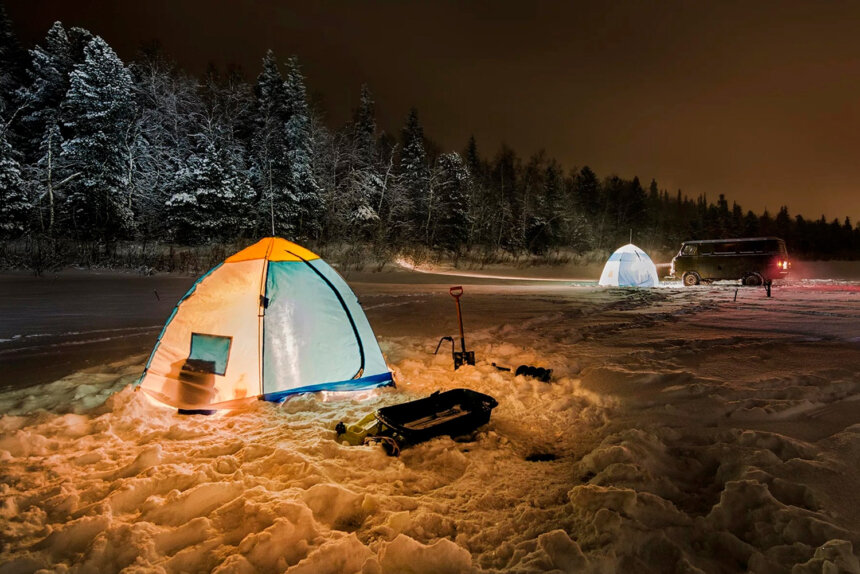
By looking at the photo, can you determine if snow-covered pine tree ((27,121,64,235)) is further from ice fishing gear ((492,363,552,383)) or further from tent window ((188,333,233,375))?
ice fishing gear ((492,363,552,383))

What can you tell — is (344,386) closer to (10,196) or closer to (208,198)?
(208,198)

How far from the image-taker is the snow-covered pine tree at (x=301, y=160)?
31719 mm

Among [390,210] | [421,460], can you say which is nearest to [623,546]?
[421,460]

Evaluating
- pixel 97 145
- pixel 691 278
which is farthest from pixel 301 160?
pixel 691 278

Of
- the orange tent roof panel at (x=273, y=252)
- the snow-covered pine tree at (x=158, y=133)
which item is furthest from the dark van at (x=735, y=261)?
the snow-covered pine tree at (x=158, y=133)

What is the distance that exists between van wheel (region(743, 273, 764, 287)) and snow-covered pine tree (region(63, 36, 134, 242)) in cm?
3575

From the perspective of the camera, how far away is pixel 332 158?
35.4 metres

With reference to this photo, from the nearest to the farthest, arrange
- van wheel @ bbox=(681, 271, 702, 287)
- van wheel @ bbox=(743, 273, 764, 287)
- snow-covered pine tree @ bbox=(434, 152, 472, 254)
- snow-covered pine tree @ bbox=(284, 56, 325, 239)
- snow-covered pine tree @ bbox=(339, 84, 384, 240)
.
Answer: van wheel @ bbox=(743, 273, 764, 287), van wheel @ bbox=(681, 271, 702, 287), snow-covered pine tree @ bbox=(284, 56, 325, 239), snow-covered pine tree @ bbox=(339, 84, 384, 240), snow-covered pine tree @ bbox=(434, 152, 472, 254)

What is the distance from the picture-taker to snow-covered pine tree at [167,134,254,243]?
90.0 ft

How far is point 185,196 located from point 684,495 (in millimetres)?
30778

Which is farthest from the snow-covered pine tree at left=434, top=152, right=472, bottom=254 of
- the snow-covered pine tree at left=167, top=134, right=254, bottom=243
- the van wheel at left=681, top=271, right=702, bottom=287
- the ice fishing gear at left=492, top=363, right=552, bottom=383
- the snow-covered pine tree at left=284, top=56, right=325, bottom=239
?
the ice fishing gear at left=492, top=363, right=552, bottom=383

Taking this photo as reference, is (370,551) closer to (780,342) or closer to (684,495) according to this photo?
(684,495)

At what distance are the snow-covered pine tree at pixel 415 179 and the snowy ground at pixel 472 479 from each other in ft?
111

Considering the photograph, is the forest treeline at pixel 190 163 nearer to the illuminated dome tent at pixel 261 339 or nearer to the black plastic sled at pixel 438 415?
the illuminated dome tent at pixel 261 339
